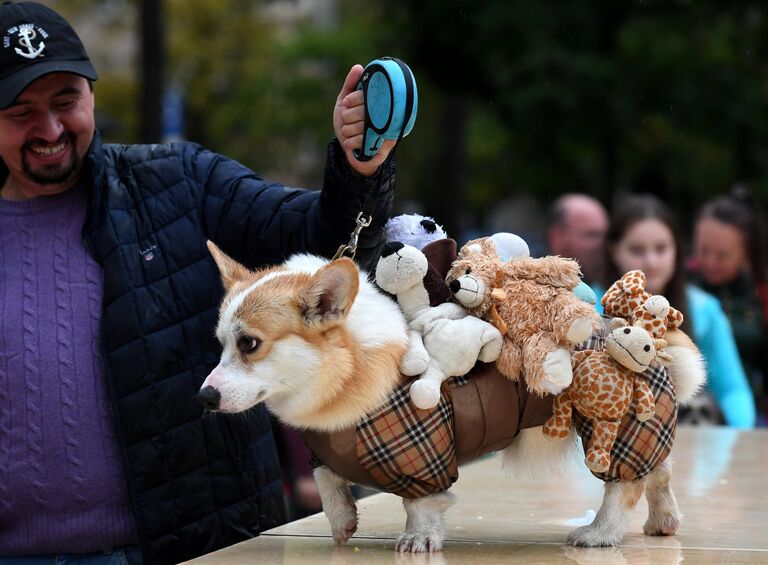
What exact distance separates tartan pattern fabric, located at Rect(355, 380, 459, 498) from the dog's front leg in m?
0.21

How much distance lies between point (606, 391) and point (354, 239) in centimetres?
76

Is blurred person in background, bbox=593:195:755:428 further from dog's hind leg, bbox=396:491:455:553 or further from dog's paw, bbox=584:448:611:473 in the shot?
dog's hind leg, bbox=396:491:455:553

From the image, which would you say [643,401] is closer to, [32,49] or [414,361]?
[414,361]

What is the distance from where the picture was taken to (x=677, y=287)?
21.8 ft

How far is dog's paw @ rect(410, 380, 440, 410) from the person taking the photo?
9.78 feet

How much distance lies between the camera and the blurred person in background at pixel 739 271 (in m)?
7.89

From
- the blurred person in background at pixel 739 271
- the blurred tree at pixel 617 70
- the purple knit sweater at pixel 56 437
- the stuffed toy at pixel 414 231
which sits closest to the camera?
the stuffed toy at pixel 414 231

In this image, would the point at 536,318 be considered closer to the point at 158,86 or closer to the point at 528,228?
the point at 158,86

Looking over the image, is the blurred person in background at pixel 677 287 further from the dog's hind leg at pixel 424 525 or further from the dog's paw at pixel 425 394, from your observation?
the dog's paw at pixel 425 394

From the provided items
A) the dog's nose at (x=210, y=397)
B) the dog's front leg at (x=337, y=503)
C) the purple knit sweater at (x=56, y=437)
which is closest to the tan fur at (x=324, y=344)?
the dog's nose at (x=210, y=397)

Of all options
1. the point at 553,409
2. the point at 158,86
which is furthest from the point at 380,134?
the point at 158,86

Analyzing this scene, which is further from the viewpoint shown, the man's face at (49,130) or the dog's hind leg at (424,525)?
the man's face at (49,130)

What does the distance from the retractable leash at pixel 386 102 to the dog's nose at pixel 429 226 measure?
24cm

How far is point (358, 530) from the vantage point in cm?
354
